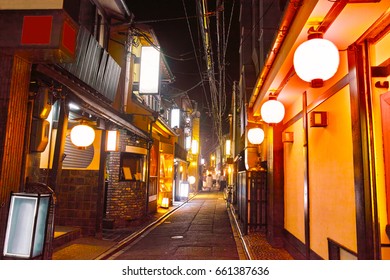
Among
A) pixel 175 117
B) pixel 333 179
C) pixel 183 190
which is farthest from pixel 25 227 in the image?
pixel 183 190

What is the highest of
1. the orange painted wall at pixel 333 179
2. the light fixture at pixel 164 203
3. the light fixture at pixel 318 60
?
the light fixture at pixel 318 60

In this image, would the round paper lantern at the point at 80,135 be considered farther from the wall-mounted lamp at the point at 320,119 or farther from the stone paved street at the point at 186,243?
the wall-mounted lamp at the point at 320,119

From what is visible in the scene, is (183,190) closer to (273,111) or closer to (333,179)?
(273,111)

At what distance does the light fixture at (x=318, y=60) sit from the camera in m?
4.71

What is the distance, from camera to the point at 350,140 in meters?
5.59

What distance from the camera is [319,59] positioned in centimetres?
473

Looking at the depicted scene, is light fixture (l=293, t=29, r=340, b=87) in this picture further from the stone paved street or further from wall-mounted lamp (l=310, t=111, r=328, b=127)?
the stone paved street

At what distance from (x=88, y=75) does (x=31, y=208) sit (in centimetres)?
625

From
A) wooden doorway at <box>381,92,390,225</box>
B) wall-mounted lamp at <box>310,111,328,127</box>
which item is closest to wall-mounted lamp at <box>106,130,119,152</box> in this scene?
wall-mounted lamp at <box>310,111,328,127</box>

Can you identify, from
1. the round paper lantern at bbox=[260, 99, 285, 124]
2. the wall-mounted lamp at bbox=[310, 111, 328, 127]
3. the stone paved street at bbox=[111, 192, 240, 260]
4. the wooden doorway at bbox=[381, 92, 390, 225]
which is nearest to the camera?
the wooden doorway at bbox=[381, 92, 390, 225]

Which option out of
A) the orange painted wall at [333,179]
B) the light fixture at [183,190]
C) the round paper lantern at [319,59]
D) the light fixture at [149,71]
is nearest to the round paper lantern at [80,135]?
the light fixture at [149,71]

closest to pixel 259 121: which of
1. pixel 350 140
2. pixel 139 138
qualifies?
pixel 139 138

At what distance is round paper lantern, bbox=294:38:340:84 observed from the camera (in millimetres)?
4715
